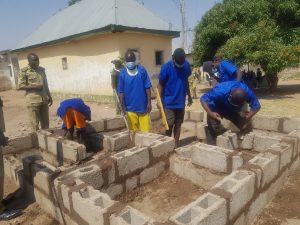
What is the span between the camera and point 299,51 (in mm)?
10953

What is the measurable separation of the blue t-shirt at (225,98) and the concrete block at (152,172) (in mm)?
1316

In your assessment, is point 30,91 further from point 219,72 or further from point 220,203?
point 220,203

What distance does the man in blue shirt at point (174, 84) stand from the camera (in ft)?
16.1

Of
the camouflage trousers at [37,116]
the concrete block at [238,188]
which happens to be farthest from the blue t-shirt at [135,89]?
the concrete block at [238,188]

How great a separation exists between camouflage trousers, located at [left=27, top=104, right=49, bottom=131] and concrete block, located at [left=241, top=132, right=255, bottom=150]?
12.4 ft

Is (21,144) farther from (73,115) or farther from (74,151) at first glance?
(74,151)

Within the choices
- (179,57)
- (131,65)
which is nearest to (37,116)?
(131,65)

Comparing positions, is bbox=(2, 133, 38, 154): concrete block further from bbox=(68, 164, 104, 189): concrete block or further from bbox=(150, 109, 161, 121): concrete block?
bbox=(150, 109, 161, 121): concrete block

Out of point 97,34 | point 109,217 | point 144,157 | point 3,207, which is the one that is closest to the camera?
point 109,217

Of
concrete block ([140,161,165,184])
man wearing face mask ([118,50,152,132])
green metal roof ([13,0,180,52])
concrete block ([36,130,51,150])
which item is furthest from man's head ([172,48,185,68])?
green metal roof ([13,0,180,52])

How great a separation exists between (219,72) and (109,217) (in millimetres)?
3991

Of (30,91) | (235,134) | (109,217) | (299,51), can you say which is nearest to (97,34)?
(30,91)

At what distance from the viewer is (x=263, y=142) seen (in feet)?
15.4

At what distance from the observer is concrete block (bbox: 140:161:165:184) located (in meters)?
4.09
